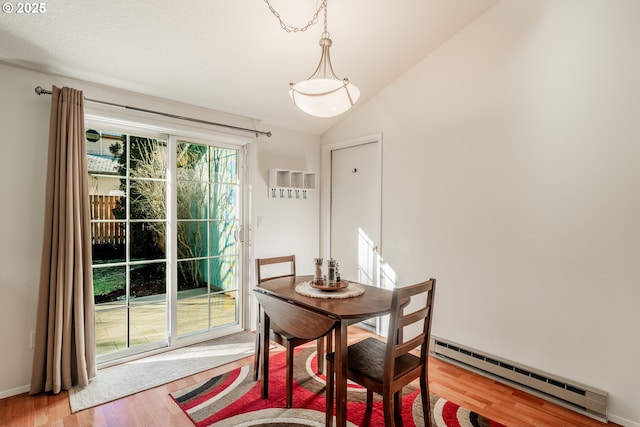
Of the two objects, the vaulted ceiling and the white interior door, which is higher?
the vaulted ceiling

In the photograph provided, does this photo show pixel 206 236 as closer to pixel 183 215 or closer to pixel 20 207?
pixel 183 215

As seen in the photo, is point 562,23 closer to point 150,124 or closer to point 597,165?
point 597,165

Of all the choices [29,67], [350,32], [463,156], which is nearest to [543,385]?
[463,156]

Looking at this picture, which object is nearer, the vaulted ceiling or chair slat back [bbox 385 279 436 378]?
chair slat back [bbox 385 279 436 378]

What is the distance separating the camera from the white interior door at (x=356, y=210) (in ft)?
11.3

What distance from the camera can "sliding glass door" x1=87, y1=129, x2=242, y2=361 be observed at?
2697 mm

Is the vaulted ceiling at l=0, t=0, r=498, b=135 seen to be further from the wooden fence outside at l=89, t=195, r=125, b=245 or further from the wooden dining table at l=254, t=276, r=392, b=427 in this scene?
the wooden dining table at l=254, t=276, r=392, b=427

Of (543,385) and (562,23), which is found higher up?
(562,23)

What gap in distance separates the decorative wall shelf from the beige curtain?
165 cm

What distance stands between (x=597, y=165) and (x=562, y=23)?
0.96m

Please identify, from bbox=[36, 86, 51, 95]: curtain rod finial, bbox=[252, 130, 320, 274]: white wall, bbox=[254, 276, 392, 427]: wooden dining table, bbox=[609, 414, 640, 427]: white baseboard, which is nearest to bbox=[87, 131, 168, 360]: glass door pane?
bbox=[36, 86, 51, 95]: curtain rod finial

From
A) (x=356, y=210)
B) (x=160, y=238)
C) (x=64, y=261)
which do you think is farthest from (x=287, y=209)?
(x=64, y=261)

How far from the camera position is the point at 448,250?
2.82 metres

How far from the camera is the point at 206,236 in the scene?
3236 millimetres
